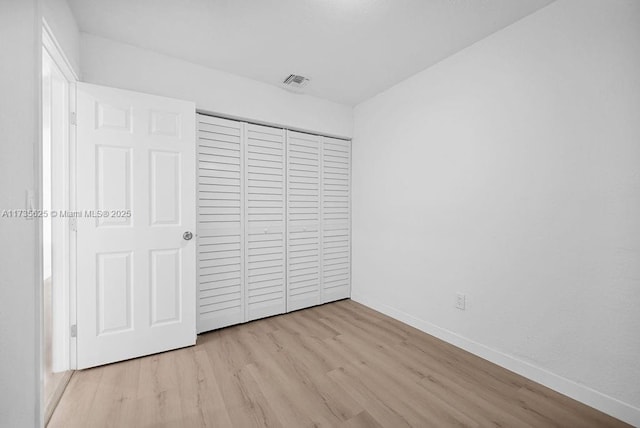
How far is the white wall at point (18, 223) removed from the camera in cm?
98

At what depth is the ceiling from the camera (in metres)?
1.77

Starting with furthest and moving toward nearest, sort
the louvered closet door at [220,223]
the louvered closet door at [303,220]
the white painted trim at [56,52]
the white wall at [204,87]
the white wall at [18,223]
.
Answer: the louvered closet door at [303,220], the louvered closet door at [220,223], the white wall at [204,87], the white painted trim at [56,52], the white wall at [18,223]

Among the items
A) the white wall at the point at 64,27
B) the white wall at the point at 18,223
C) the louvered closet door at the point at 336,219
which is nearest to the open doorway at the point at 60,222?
the white wall at the point at 64,27

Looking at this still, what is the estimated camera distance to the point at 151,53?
2246mm

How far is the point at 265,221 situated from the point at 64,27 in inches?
77.9

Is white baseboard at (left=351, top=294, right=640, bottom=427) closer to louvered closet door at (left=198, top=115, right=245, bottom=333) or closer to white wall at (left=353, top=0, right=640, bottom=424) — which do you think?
white wall at (left=353, top=0, right=640, bottom=424)

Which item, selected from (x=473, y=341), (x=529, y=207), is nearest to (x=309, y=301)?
(x=473, y=341)

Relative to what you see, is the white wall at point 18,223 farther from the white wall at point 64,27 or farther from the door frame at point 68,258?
the door frame at point 68,258

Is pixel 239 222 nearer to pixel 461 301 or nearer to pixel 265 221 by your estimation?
pixel 265 221

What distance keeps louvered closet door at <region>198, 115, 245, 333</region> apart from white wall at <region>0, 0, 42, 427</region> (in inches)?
51.5

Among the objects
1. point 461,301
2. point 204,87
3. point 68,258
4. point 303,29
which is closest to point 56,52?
point 204,87

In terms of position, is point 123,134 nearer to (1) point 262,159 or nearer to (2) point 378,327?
(1) point 262,159

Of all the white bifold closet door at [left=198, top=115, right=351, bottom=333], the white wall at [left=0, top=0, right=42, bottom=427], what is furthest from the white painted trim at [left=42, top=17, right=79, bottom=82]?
the white bifold closet door at [left=198, top=115, right=351, bottom=333]

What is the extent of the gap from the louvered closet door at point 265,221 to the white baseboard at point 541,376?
1426mm
